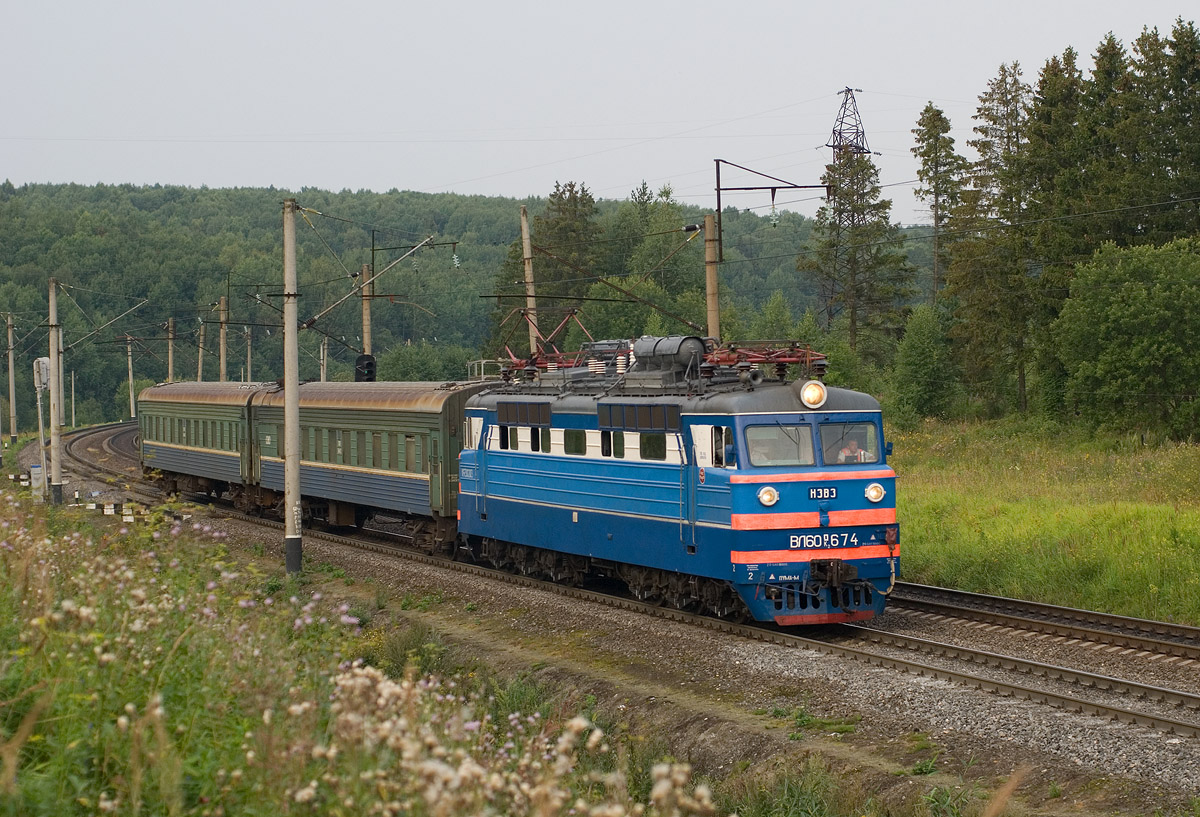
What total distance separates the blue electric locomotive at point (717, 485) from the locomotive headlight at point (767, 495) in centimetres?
1

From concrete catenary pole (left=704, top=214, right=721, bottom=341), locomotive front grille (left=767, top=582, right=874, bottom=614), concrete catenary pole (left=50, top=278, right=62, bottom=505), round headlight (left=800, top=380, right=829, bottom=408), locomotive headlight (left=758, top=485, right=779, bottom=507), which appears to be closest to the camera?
locomotive headlight (left=758, top=485, right=779, bottom=507)

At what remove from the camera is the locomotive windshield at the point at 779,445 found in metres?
16.5

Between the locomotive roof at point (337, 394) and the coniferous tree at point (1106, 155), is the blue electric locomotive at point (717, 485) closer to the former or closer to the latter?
the locomotive roof at point (337, 394)

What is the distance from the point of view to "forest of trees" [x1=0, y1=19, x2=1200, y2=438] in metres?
41.3

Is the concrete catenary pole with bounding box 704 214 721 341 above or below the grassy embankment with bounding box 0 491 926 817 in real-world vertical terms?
above

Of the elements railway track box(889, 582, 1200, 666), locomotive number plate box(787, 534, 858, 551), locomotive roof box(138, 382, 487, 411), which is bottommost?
railway track box(889, 582, 1200, 666)

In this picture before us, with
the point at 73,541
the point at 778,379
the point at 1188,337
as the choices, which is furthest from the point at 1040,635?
the point at 1188,337

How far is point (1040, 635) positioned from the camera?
54.4ft

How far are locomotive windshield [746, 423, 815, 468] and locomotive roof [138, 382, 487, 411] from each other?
10.0m

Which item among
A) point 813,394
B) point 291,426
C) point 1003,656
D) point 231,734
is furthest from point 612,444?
point 231,734

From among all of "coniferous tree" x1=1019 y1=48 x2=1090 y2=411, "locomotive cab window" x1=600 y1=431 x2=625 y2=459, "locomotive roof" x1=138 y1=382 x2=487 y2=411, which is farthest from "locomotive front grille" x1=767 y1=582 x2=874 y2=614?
"coniferous tree" x1=1019 y1=48 x2=1090 y2=411

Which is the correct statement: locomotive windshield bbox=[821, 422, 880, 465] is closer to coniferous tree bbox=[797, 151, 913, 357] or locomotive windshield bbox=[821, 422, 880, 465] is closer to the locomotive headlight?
the locomotive headlight

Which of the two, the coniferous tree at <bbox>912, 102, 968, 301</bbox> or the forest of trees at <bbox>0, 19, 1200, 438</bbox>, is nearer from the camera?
the forest of trees at <bbox>0, 19, 1200, 438</bbox>

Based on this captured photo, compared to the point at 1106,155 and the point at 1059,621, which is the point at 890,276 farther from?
Answer: the point at 1059,621
